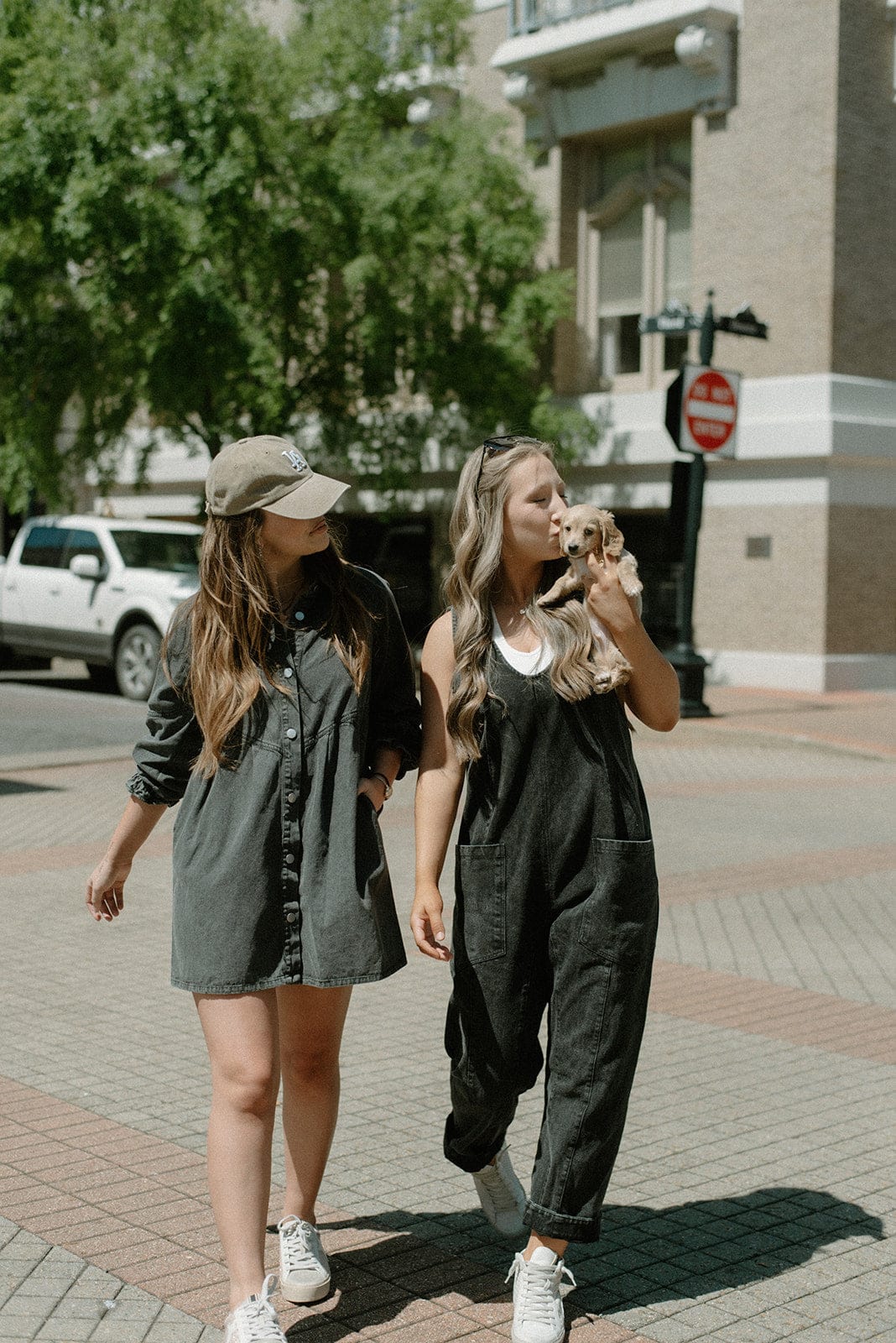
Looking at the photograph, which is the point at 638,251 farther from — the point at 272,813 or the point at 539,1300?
the point at 539,1300

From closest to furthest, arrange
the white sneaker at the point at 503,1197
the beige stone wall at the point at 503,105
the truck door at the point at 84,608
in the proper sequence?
the white sneaker at the point at 503,1197, the truck door at the point at 84,608, the beige stone wall at the point at 503,105

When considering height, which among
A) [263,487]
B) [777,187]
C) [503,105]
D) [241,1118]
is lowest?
[241,1118]

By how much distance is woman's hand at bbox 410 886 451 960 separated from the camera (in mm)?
3316

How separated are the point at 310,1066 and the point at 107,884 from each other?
0.59 m

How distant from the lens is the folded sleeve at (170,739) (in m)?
3.31

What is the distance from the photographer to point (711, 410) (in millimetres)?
16906

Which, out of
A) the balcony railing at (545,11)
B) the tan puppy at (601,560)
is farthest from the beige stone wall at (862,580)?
the tan puppy at (601,560)

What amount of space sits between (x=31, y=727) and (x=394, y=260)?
9091mm

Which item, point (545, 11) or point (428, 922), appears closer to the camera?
point (428, 922)

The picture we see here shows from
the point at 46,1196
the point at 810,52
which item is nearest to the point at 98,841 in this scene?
the point at 46,1196

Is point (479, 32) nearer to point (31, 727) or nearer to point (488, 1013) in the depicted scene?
point (31, 727)

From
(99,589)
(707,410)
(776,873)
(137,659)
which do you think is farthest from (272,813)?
(99,589)

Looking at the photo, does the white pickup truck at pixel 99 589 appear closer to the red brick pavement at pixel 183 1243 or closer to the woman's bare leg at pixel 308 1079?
the red brick pavement at pixel 183 1243

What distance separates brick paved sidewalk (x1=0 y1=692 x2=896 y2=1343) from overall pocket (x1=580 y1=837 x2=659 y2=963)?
81 cm
